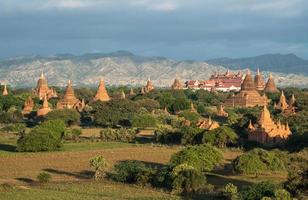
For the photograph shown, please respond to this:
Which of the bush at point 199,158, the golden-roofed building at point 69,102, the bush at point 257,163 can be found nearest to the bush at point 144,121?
the golden-roofed building at point 69,102

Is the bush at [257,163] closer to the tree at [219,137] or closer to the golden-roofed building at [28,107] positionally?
the tree at [219,137]

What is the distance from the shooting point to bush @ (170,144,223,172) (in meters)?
47.8

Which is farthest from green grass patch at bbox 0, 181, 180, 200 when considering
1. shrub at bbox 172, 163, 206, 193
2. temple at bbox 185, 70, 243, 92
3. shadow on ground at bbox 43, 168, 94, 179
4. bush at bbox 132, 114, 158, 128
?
temple at bbox 185, 70, 243, 92

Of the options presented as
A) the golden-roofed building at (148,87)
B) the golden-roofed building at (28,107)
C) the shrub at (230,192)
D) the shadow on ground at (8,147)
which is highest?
the golden-roofed building at (148,87)

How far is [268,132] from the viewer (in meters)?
67.6

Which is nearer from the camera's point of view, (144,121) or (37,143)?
(37,143)

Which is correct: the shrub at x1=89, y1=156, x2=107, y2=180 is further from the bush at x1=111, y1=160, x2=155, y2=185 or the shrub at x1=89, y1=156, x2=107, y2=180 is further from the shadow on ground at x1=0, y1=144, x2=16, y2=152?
the shadow on ground at x1=0, y1=144, x2=16, y2=152

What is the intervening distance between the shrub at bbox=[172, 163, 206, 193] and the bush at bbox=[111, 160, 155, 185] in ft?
9.70

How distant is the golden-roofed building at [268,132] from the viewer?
67000 millimetres

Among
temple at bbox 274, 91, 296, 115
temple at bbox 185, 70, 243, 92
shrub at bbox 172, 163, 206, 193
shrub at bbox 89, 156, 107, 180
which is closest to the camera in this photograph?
shrub at bbox 172, 163, 206, 193

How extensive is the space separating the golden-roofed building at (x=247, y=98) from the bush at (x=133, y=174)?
71289 millimetres

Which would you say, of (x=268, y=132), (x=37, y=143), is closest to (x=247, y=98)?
(x=268, y=132)

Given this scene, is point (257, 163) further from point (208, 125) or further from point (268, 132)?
point (208, 125)

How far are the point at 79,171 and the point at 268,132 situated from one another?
23699mm
